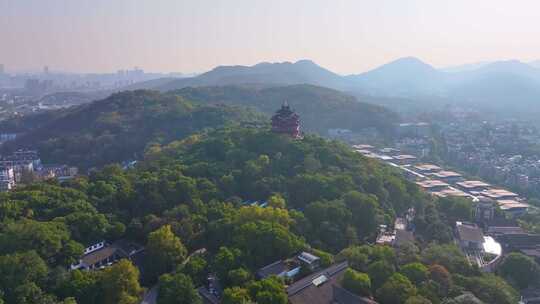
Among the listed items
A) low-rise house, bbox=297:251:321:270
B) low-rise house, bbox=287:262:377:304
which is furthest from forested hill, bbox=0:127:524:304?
low-rise house, bbox=287:262:377:304

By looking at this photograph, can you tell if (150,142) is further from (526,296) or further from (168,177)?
(526,296)

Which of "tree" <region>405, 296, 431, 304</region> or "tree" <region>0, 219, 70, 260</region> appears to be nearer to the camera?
"tree" <region>405, 296, 431, 304</region>

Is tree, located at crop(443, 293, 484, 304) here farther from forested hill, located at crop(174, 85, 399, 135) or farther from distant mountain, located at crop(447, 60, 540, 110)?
distant mountain, located at crop(447, 60, 540, 110)

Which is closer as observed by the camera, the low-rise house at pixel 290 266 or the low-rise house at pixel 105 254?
the low-rise house at pixel 290 266

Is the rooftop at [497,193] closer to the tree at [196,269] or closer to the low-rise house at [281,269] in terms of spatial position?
the low-rise house at [281,269]

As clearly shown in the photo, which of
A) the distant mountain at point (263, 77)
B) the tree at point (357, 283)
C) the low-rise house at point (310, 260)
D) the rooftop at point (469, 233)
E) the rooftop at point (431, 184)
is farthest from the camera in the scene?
the distant mountain at point (263, 77)

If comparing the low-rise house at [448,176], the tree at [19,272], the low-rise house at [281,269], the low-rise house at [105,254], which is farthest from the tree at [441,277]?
the low-rise house at [448,176]

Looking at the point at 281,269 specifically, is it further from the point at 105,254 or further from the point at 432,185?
the point at 432,185
